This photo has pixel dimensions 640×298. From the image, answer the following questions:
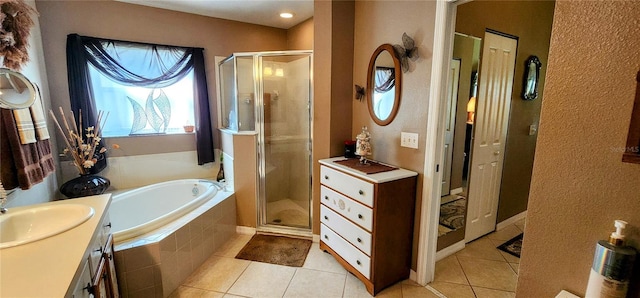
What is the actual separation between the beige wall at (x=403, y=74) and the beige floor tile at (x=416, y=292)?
0.16m

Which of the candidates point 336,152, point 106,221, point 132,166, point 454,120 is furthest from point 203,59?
point 454,120

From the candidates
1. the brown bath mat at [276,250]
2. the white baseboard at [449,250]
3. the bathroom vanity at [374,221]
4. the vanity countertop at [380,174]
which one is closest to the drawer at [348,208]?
the bathroom vanity at [374,221]

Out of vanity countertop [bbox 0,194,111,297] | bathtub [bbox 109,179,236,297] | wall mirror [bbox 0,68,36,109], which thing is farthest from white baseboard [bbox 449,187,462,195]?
wall mirror [bbox 0,68,36,109]

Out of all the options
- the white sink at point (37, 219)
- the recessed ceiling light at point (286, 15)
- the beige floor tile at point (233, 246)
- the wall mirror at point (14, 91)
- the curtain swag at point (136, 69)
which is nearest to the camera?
the white sink at point (37, 219)

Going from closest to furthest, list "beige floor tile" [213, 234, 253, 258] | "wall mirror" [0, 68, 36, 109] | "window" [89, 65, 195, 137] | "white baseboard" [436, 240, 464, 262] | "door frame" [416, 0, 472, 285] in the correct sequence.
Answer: "wall mirror" [0, 68, 36, 109]
"door frame" [416, 0, 472, 285]
"white baseboard" [436, 240, 464, 262]
"beige floor tile" [213, 234, 253, 258]
"window" [89, 65, 195, 137]

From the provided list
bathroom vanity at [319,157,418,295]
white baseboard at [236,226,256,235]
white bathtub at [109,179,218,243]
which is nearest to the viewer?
bathroom vanity at [319,157,418,295]

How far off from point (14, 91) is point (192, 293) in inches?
63.3

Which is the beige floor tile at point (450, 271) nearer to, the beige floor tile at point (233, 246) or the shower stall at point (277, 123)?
the shower stall at point (277, 123)

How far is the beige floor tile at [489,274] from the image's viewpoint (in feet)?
6.58

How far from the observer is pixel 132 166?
3.12m

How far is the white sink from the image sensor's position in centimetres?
122

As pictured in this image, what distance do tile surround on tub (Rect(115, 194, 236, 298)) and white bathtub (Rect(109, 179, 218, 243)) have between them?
0.60 ft

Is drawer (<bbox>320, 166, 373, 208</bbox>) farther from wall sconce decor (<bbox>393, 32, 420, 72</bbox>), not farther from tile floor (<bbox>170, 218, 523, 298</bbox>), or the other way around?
wall sconce decor (<bbox>393, 32, 420, 72</bbox>)

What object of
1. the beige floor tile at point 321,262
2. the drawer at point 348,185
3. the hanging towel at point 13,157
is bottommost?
the beige floor tile at point 321,262
